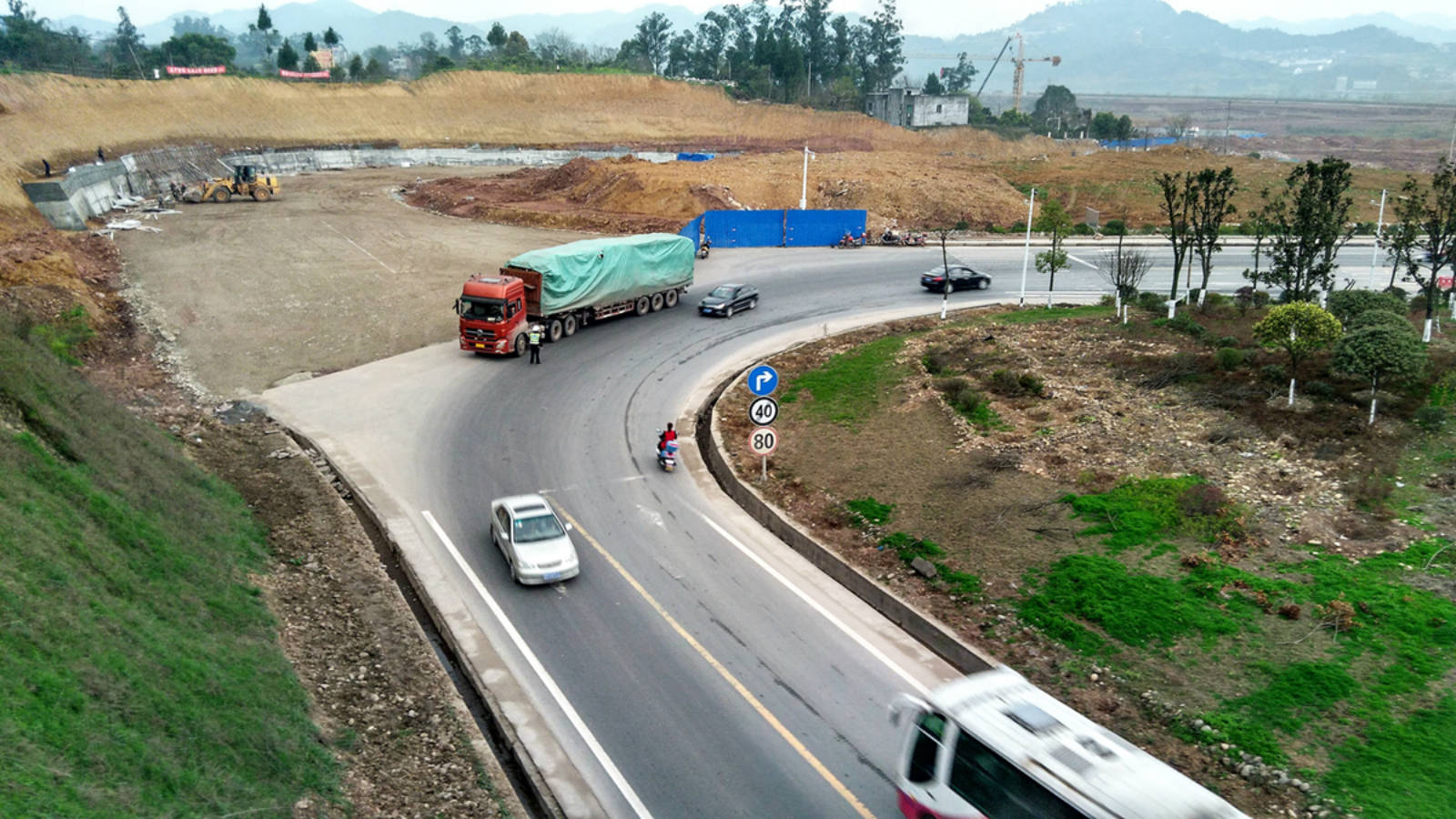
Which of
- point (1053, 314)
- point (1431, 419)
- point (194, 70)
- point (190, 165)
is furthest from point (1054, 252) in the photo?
point (194, 70)

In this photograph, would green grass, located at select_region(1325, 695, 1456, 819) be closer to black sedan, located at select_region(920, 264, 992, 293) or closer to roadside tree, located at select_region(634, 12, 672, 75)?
black sedan, located at select_region(920, 264, 992, 293)

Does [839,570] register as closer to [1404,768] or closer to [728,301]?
[1404,768]

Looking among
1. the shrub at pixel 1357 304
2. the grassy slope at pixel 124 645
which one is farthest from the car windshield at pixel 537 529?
the shrub at pixel 1357 304

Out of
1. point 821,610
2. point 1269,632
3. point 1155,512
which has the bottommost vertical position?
point 821,610

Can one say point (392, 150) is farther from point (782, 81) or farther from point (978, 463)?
point (978, 463)

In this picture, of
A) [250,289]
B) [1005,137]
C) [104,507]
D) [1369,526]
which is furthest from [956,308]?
Result: [1005,137]

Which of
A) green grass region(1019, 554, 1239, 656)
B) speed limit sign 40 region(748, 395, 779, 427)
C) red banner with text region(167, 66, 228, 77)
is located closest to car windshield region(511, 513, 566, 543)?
speed limit sign 40 region(748, 395, 779, 427)

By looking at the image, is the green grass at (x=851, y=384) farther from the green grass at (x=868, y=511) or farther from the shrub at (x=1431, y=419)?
the shrub at (x=1431, y=419)
